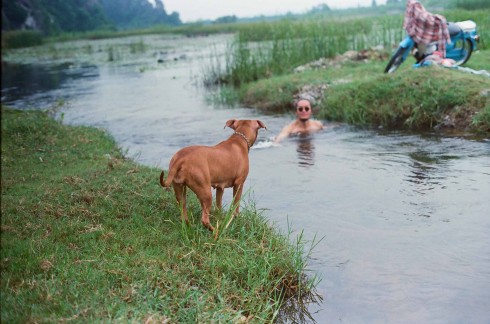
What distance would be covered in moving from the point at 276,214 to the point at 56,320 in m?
3.05

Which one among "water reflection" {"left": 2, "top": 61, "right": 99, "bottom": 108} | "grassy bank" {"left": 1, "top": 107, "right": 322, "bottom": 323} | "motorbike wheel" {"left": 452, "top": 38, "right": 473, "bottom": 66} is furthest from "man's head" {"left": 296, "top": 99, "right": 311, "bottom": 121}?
"water reflection" {"left": 2, "top": 61, "right": 99, "bottom": 108}

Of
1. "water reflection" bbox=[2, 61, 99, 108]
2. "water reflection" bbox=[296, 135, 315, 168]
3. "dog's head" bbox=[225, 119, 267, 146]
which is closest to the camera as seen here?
"dog's head" bbox=[225, 119, 267, 146]

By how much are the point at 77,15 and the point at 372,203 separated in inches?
2130

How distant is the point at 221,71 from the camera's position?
53.3 feet

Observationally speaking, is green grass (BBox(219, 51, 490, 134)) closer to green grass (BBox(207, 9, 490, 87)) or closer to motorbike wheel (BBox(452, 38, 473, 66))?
motorbike wheel (BBox(452, 38, 473, 66))

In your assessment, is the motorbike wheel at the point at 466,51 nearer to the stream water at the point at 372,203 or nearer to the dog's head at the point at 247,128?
the stream water at the point at 372,203

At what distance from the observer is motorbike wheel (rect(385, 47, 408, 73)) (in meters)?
10.7

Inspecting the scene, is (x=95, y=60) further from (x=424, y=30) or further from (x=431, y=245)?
(x=431, y=245)

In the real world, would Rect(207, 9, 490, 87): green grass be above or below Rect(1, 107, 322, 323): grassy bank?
above

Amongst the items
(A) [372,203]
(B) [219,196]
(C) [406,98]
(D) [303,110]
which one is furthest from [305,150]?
(B) [219,196]

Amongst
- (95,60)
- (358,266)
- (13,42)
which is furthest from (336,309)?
(13,42)

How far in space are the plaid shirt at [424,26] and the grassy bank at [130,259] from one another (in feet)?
21.8

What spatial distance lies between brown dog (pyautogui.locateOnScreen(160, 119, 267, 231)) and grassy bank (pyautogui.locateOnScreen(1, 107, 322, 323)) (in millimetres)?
245

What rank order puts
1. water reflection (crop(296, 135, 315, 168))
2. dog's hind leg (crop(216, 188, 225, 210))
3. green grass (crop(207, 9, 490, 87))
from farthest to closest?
1. green grass (crop(207, 9, 490, 87))
2. water reflection (crop(296, 135, 315, 168))
3. dog's hind leg (crop(216, 188, 225, 210))
